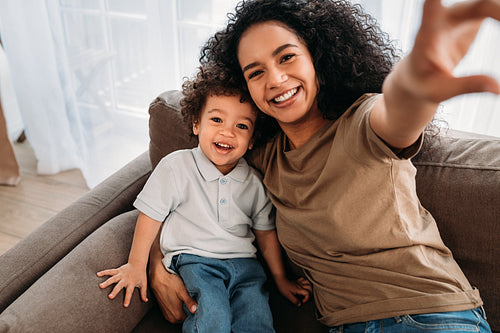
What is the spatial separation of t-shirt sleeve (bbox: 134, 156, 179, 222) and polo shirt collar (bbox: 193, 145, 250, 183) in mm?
87

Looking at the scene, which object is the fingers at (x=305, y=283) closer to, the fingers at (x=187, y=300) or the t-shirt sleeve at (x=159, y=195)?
the fingers at (x=187, y=300)

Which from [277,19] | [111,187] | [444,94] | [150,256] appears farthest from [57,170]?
[444,94]

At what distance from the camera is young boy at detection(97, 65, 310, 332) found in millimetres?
1172

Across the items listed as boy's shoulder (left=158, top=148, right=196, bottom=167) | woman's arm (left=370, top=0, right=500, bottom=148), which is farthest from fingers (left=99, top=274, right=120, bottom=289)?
woman's arm (left=370, top=0, right=500, bottom=148)

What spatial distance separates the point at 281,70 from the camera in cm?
106

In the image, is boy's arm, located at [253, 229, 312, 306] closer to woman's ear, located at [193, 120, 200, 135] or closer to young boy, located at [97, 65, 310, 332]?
young boy, located at [97, 65, 310, 332]

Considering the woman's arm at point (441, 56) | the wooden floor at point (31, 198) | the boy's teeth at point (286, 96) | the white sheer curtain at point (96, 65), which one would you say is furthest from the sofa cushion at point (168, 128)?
the wooden floor at point (31, 198)

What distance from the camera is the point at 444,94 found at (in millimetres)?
568

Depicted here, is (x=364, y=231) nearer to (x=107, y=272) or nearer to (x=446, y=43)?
(x=446, y=43)

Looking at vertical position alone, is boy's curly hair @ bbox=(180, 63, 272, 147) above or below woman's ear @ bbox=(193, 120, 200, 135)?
above

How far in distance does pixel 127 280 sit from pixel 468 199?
0.98 meters

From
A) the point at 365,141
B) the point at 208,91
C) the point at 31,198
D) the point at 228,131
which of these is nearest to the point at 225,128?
the point at 228,131

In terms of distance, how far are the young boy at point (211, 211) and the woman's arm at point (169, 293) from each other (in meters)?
0.03

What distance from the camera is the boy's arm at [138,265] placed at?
114 centimetres
